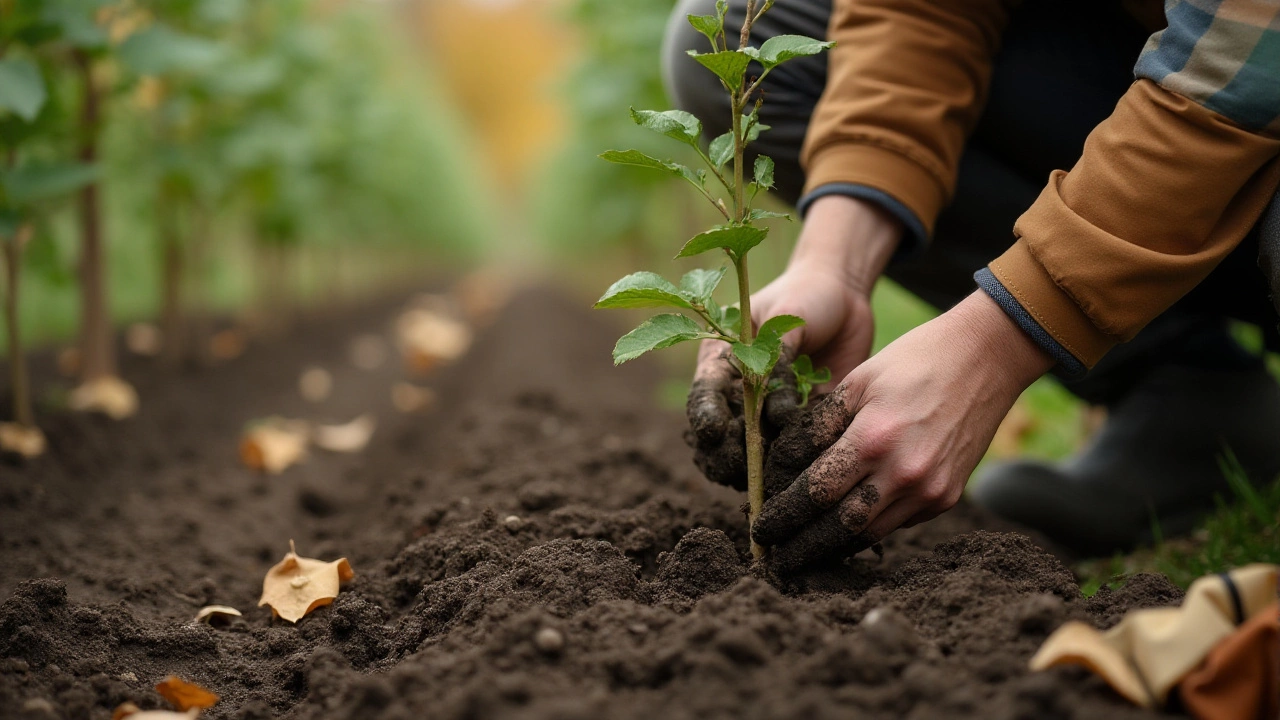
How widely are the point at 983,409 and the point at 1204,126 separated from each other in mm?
474

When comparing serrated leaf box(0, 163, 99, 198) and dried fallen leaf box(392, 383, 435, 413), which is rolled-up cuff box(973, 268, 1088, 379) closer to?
serrated leaf box(0, 163, 99, 198)

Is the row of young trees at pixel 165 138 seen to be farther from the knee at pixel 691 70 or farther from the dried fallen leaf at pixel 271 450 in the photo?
the knee at pixel 691 70

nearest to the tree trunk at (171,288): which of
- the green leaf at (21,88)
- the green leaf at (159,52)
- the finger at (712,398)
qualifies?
the green leaf at (159,52)

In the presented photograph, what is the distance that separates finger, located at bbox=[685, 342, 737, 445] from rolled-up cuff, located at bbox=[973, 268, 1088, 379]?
41 centimetres

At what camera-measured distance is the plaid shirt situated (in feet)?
3.93

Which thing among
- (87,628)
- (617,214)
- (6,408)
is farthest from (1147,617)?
(617,214)

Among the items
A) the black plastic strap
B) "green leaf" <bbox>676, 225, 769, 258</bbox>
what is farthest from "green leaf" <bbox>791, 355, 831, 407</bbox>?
the black plastic strap

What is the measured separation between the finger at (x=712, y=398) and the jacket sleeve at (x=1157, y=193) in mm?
419

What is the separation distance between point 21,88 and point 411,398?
106 inches

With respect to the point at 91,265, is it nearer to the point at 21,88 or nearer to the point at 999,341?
the point at 21,88

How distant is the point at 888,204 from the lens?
1.74 metres

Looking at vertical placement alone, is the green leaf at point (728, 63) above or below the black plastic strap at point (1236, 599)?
above

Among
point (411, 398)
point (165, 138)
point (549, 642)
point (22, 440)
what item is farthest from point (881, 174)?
point (165, 138)

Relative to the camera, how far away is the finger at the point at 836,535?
4.26 feet
